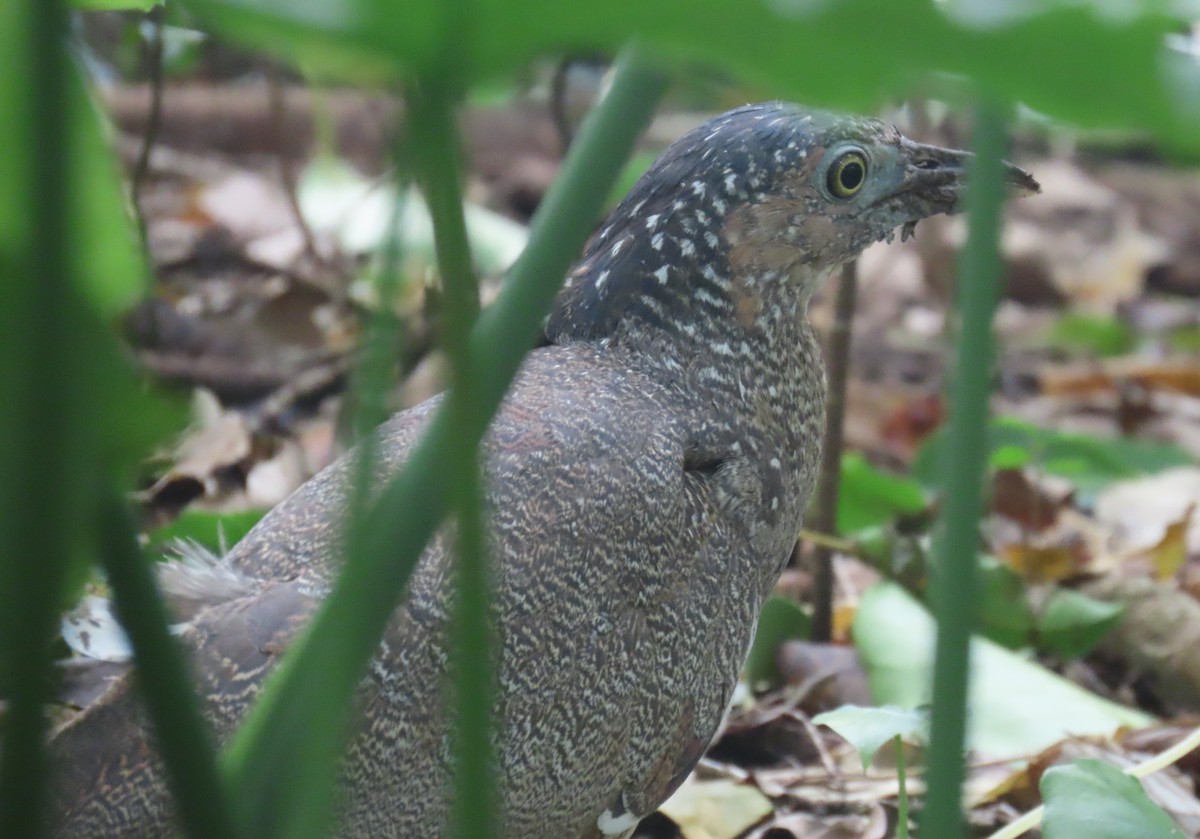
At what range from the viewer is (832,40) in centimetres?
59

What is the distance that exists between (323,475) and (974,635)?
160 cm

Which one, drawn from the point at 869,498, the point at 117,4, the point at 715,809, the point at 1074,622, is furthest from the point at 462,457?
the point at 869,498

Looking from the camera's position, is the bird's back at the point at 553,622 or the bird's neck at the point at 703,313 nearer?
the bird's back at the point at 553,622

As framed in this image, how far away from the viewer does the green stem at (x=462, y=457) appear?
2.01 feet

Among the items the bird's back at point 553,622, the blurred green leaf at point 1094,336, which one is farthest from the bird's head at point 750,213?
the blurred green leaf at point 1094,336

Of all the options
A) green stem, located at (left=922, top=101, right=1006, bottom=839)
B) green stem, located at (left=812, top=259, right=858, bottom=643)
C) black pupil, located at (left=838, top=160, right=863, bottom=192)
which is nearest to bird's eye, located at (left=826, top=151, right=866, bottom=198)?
black pupil, located at (left=838, top=160, right=863, bottom=192)

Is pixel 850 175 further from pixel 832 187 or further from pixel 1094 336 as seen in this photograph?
pixel 1094 336

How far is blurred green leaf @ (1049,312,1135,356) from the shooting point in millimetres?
6590

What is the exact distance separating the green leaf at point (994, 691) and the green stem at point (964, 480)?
2.08m

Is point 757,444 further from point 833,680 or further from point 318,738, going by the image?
point 318,738

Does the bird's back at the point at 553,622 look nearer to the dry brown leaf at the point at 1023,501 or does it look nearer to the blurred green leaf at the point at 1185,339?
the dry brown leaf at the point at 1023,501

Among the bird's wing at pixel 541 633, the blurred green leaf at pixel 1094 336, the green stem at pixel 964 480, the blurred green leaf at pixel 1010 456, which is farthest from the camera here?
the blurred green leaf at pixel 1094 336

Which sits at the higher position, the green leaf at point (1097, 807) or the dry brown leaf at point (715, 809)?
the green leaf at point (1097, 807)

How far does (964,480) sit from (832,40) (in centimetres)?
26
